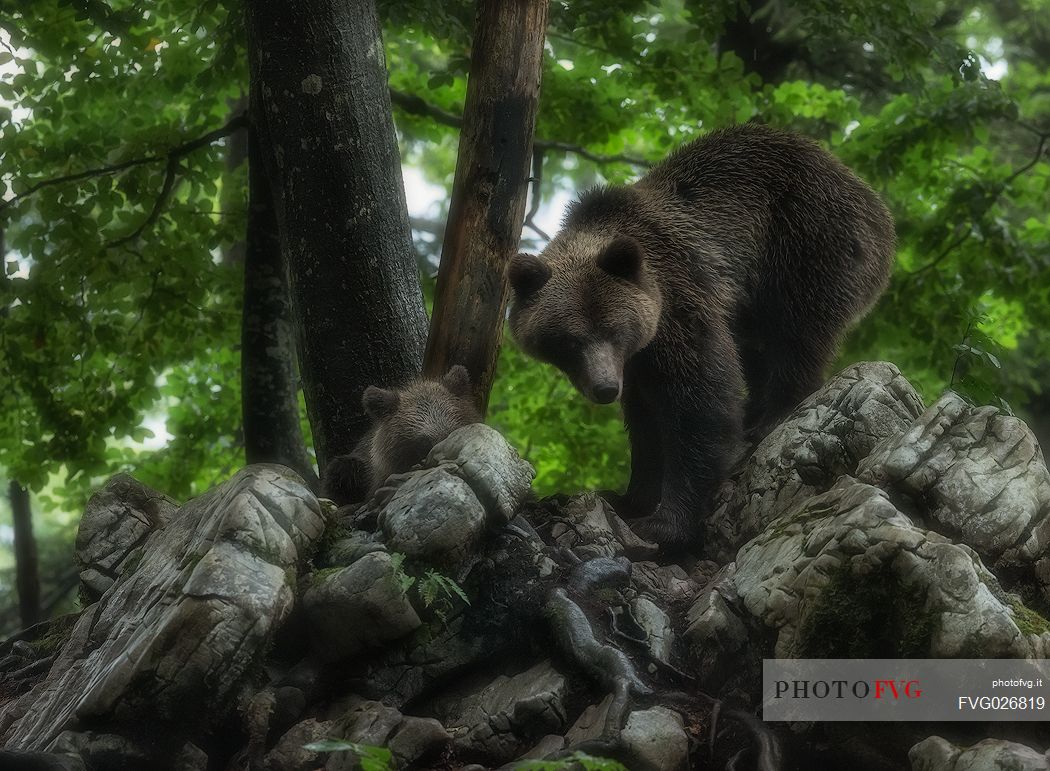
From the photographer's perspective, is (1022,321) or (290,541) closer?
(290,541)

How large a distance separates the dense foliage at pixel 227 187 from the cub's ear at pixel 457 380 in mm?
3194

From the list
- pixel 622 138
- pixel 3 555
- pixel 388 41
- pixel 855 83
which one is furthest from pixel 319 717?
pixel 3 555

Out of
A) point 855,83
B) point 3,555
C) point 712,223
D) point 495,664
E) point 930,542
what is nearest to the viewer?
point 930,542

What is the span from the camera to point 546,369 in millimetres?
11109

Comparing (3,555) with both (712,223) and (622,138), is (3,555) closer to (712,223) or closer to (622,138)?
(622,138)

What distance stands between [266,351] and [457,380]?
2131mm

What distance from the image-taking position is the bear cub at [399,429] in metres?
6.47

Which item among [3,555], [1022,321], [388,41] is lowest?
[3,555]

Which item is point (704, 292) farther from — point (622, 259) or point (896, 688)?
point (896, 688)

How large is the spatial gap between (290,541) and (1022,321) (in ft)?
32.2

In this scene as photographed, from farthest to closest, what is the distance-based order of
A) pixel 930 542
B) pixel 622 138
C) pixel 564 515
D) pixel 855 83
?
pixel 855 83 → pixel 622 138 → pixel 564 515 → pixel 930 542

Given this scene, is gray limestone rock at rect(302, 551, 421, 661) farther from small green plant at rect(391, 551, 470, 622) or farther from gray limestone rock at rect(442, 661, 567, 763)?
gray limestone rock at rect(442, 661, 567, 763)

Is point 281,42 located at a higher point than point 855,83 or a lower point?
higher

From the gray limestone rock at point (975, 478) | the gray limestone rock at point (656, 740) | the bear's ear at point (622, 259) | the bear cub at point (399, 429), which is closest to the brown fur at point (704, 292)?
the bear's ear at point (622, 259)
